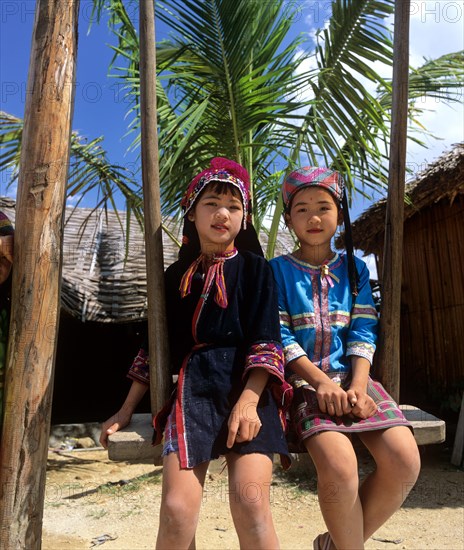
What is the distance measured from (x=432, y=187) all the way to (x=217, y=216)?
12.5 feet

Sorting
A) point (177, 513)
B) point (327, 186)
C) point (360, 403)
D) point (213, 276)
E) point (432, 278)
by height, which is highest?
point (432, 278)

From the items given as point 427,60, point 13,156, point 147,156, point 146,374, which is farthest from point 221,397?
point 427,60

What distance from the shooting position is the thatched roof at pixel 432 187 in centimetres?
492

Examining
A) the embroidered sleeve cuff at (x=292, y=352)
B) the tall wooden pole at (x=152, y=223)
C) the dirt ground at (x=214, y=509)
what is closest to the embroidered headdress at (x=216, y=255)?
the tall wooden pole at (x=152, y=223)

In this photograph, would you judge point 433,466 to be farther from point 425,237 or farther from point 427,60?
point 427,60

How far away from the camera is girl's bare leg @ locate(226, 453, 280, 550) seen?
1620 millimetres

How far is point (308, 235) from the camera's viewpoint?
2.11 meters

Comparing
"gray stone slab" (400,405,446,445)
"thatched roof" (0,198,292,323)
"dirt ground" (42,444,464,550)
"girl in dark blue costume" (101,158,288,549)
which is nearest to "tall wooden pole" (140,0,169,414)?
"girl in dark blue costume" (101,158,288,549)

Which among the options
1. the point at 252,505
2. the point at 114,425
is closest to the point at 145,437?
the point at 114,425

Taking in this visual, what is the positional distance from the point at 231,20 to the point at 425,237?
3.46 meters

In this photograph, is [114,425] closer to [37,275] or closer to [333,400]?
[37,275]

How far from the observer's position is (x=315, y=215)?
6.89 ft

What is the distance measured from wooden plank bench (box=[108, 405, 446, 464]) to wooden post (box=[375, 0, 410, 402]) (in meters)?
0.15

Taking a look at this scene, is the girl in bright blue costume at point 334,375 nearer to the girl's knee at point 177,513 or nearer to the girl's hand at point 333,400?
the girl's hand at point 333,400
